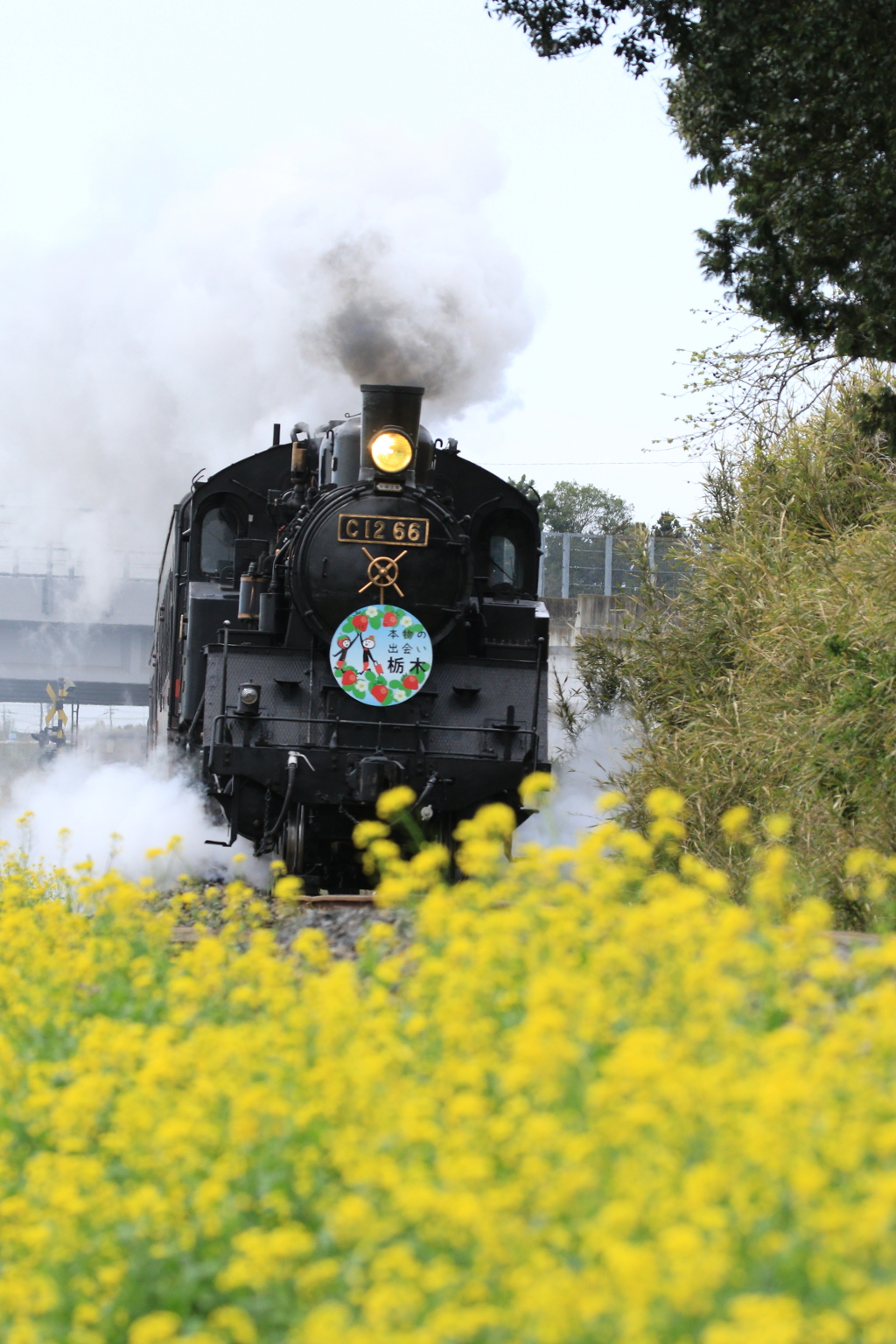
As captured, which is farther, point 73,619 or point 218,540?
point 73,619

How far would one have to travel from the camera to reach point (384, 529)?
8.98 metres

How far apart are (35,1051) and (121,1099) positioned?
1.18m

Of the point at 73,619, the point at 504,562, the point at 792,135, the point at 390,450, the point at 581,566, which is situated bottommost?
the point at 504,562

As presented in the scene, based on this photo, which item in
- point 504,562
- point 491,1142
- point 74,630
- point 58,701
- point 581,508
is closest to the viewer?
point 491,1142

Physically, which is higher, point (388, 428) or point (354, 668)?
point (388, 428)

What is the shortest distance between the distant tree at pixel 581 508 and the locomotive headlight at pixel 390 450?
171 feet

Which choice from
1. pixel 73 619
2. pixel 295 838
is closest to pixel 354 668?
pixel 295 838

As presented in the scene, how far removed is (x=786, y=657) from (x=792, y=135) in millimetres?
4984

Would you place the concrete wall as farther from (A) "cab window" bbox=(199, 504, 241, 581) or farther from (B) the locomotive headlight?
(B) the locomotive headlight

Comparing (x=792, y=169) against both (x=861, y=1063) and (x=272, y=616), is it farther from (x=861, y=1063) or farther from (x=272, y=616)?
(x=861, y=1063)

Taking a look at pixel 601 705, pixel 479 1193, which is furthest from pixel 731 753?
pixel 479 1193

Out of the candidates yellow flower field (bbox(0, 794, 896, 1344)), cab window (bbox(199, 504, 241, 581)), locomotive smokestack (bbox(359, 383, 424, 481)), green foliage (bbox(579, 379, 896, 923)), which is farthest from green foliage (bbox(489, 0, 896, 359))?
yellow flower field (bbox(0, 794, 896, 1344))

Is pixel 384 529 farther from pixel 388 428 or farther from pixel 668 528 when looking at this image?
pixel 668 528

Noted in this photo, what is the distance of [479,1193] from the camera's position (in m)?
2.61
